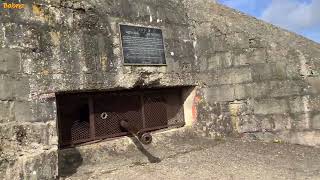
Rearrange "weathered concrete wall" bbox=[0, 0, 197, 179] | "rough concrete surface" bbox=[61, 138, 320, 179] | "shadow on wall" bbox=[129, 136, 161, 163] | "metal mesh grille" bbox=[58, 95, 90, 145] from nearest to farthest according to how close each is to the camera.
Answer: "weathered concrete wall" bbox=[0, 0, 197, 179], "rough concrete surface" bbox=[61, 138, 320, 179], "metal mesh grille" bbox=[58, 95, 90, 145], "shadow on wall" bbox=[129, 136, 161, 163]

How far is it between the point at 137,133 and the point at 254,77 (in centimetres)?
214

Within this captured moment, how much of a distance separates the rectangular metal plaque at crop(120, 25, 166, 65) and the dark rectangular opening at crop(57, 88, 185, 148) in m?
0.56

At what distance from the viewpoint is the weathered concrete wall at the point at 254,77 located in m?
6.11

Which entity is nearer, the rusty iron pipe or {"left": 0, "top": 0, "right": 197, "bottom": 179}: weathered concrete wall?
{"left": 0, "top": 0, "right": 197, "bottom": 179}: weathered concrete wall

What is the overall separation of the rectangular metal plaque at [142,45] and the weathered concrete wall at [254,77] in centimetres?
95

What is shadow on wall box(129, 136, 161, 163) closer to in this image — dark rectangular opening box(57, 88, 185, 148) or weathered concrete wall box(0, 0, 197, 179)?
dark rectangular opening box(57, 88, 185, 148)

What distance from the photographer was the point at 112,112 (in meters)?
6.02

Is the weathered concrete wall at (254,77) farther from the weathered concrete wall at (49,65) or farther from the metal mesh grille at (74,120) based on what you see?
the metal mesh grille at (74,120)

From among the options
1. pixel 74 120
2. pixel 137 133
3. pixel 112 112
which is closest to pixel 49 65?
pixel 74 120

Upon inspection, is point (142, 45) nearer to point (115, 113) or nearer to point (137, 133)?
point (115, 113)

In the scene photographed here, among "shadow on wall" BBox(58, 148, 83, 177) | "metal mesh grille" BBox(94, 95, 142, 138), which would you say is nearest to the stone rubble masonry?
"shadow on wall" BBox(58, 148, 83, 177)

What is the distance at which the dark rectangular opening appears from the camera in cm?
548

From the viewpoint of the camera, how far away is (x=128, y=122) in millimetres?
6043

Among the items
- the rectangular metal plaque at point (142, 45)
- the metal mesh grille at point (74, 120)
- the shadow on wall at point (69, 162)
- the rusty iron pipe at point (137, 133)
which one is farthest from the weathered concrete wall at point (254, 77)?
the shadow on wall at point (69, 162)
